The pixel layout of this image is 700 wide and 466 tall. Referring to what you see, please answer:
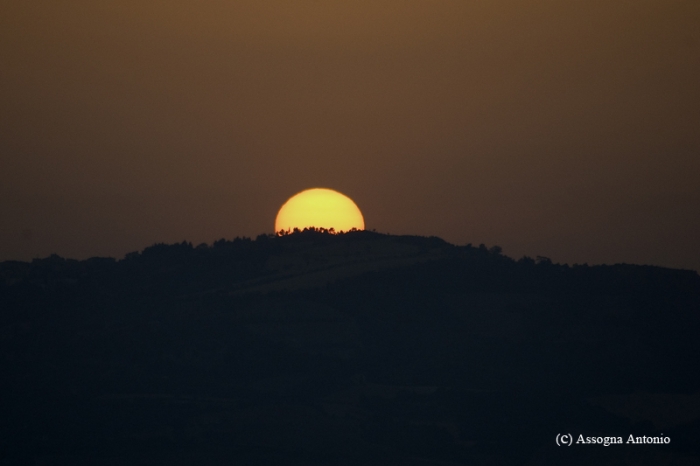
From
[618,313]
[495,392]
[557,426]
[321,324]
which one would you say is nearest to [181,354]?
[321,324]

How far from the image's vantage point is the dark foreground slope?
68062 mm

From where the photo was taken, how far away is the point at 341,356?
279ft

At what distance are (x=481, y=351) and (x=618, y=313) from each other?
1659 cm

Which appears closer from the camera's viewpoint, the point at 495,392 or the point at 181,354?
the point at 495,392

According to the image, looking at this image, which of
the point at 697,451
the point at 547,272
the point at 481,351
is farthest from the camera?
the point at 547,272

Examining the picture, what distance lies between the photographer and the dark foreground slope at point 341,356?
223ft

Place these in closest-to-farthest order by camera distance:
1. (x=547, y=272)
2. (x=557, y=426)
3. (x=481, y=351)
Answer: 1. (x=557, y=426)
2. (x=481, y=351)
3. (x=547, y=272)

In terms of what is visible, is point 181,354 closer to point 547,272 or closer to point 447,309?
point 447,309

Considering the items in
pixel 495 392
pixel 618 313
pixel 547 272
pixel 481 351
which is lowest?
pixel 495 392

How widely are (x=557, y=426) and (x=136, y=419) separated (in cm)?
3024

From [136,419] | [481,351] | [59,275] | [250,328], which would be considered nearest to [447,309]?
[481,351]

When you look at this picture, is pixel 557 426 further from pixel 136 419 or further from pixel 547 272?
pixel 547 272

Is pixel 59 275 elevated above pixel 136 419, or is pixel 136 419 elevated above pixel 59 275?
pixel 59 275

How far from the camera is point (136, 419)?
7344 centimetres
